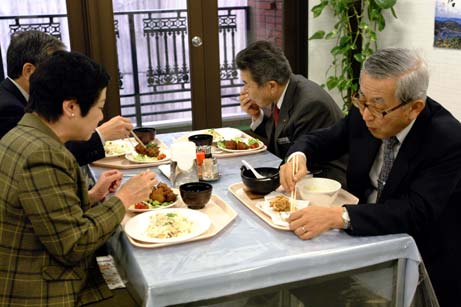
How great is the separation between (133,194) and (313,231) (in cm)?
56

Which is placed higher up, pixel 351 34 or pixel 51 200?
pixel 351 34

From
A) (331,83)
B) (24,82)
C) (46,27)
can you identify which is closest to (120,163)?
(24,82)

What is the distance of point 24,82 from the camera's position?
2238 mm

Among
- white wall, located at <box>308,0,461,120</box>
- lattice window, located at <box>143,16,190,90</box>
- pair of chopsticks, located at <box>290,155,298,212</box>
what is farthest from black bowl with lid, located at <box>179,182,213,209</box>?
lattice window, located at <box>143,16,190,90</box>

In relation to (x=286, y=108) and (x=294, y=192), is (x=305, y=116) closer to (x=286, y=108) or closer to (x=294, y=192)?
(x=286, y=108)

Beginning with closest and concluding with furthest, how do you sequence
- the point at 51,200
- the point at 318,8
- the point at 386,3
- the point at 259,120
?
the point at 51,200, the point at 259,120, the point at 386,3, the point at 318,8


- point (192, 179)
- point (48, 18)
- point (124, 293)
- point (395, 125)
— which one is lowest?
point (124, 293)

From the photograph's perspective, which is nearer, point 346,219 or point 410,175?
point 346,219

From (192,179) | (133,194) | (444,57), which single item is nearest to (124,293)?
(133,194)

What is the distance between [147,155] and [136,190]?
75cm

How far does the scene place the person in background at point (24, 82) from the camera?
2.12 metres

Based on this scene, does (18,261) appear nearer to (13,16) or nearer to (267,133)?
(267,133)

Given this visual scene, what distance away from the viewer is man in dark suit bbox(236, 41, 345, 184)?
2.36 metres

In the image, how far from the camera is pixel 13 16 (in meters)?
3.75
